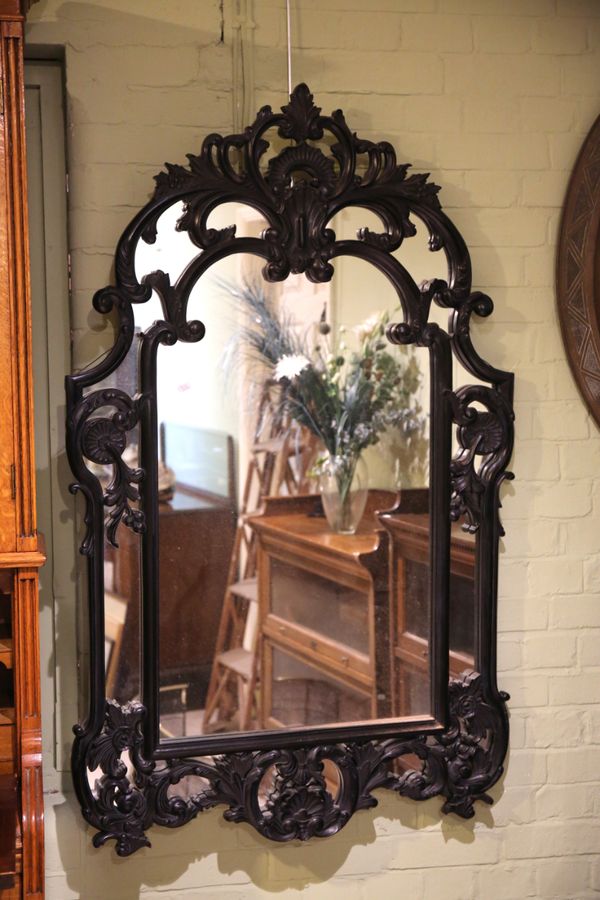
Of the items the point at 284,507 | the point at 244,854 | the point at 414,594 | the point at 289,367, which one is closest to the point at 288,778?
the point at 244,854

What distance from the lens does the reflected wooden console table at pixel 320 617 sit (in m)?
2.33

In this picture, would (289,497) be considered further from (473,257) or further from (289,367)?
(473,257)

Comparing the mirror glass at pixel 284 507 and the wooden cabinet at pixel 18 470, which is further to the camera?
the mirror glass at pixel 284 507

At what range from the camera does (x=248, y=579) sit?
232 cm

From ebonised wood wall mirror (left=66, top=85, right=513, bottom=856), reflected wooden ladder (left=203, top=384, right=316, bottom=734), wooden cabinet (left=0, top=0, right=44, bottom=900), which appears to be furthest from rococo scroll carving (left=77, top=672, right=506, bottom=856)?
wooden cabinet (left=0, top=0, right=44, bottom=900)

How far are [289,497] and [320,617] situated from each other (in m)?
0.28

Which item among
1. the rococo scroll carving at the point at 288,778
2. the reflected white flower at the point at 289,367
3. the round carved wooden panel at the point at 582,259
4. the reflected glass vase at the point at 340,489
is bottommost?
the rococo scroll carving at the point at 288,778

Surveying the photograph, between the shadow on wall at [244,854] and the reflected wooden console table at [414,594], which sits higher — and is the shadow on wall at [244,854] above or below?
below

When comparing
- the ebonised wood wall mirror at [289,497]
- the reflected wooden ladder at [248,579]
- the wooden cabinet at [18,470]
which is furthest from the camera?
the reflected wooden ladder at [248,579]

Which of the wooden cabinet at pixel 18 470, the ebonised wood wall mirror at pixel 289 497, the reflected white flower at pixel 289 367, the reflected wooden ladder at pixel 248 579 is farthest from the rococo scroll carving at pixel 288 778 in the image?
the reflected white flower at pixel 289 367

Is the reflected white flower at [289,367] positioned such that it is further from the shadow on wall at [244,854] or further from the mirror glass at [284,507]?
the shadow on wall at [244,854]

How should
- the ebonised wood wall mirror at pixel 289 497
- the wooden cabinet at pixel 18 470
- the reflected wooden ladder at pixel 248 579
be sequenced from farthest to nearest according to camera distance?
the reflected wooden ladder at pixel 248 579
the ebonised wood wall mirror at pixel 289 497
the wooden cabinet at pixel 18 470

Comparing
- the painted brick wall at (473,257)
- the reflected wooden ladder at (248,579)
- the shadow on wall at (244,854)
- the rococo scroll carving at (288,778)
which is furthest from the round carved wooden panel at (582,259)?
the shadow on wall at (244,854)

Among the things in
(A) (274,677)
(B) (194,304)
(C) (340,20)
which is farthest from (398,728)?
(C) (340,20)
